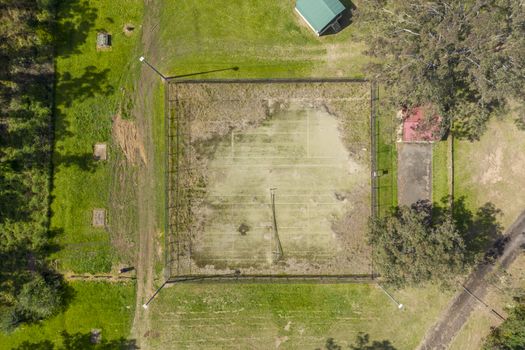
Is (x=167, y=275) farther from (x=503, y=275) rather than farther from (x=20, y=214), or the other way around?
(x=503, y=275)

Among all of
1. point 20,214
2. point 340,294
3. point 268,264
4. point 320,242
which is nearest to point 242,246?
point 268,264

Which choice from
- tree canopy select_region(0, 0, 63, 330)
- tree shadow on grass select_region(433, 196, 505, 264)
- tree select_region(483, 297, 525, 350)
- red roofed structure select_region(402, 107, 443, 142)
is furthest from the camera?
tree shadow on grass select_region(433, 196, 505, 264)

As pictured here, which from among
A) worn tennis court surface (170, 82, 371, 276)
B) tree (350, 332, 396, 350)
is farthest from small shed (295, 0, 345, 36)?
tree (350, 332, 396, 350)

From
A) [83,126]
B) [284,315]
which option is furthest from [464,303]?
[83,126]

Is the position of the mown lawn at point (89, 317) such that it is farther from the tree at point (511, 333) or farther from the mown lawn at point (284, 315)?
the tree at point (511, 333)

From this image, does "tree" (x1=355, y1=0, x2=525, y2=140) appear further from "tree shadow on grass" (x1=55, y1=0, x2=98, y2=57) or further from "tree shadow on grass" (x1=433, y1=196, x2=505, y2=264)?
"tree shadow on grass" (x1=55, y1=0, x2=98, y2=57)

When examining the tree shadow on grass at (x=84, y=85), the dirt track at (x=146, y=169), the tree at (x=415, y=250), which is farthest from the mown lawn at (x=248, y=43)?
the tree at (x=415, y=250)
